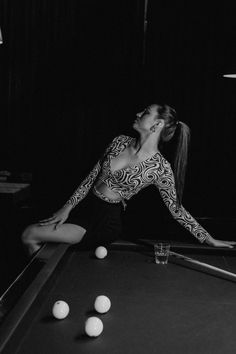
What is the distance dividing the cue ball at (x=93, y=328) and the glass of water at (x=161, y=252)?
3.10 feet

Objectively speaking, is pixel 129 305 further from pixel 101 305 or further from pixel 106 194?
pixel 106 194

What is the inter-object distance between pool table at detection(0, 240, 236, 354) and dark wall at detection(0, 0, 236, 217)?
82.6 inches

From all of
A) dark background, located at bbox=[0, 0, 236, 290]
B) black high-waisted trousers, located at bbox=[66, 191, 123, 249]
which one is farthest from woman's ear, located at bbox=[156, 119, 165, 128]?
dark background, located at bbox=[0, 0, 236, 290]

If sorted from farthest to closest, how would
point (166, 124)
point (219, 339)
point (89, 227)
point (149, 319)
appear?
point (166, 124) → point (89, 227) → point (149, 319) → point (219, 339)

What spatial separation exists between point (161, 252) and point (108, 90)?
2.51m

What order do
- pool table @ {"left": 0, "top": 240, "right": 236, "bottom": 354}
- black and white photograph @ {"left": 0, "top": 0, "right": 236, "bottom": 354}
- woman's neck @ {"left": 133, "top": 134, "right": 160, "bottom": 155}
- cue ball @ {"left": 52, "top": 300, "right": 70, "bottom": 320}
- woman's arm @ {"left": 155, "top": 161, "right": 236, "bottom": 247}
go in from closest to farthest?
1. pool table @ {"left": 0, "top": 240, "right": 236, "bottom": 354}
2. cue ball @ {"left": 52, "top": 300, "right": 70, "bottom": 320}
3. woman's arm @ {"left": 155, "top": 161, "right": 236, "bottom": 247}
4. woman's neck @ {"left": 133, "top": 134, "right": 160, "bottom": 155}
5. black and white photograph @ {"left": 0, "top": 0, "right": 236, "bottom": 354}

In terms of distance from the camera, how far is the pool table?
4.75 feet

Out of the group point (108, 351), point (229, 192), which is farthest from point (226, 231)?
point (108, 351)

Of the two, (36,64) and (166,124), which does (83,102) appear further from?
(166,124)

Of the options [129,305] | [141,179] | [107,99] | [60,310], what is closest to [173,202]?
[141,179]

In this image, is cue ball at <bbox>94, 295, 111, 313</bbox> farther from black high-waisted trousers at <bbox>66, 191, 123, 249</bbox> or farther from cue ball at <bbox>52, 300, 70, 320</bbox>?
black high-waisted trousers at <bbox>66, 191, 123, 249</bbox>

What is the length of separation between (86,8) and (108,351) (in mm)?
3759

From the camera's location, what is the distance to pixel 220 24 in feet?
14.7

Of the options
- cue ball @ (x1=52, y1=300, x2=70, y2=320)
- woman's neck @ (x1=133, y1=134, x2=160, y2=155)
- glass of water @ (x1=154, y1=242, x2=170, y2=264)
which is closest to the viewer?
cue ball @ (x1=52, y1=300, x2=70, y2=320)
